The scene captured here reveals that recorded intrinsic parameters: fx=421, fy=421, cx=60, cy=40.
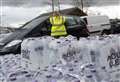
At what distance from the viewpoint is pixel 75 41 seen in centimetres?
522

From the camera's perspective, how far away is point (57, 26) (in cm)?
1101

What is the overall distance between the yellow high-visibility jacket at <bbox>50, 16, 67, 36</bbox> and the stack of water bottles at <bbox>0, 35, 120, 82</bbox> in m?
5.08

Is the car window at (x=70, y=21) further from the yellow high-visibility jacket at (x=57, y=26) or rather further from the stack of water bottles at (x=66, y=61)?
the stack of water bottles at (x=66, y=61)

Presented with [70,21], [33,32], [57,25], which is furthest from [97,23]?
[57,25]

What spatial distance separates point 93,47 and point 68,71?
705 mm

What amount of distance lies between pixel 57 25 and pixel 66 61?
6.21 meters

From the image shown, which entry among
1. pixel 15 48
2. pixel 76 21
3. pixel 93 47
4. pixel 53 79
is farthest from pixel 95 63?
pixel 76 21

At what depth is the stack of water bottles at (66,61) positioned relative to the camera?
3.90 metres

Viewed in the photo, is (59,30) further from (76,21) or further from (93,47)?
(93,47)

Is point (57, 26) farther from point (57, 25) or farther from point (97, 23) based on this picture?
point (97, 23)

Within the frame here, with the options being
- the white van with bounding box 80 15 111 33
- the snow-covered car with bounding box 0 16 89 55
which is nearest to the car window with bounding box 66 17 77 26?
the snow-covered car with bounding box 0 16 89 55

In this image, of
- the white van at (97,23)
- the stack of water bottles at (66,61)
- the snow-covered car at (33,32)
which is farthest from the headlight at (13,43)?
the white van at (97,23)

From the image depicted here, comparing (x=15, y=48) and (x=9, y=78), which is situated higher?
(x=9, y=78)

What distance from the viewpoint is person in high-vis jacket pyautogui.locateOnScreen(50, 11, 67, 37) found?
1078 cm
